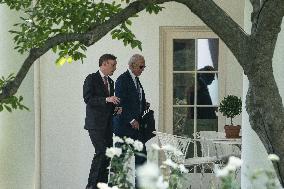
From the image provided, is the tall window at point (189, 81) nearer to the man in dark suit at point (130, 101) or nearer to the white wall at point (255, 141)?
the man in dark suit at point (130, 101)

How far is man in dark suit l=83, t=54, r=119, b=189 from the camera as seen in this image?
829 cm

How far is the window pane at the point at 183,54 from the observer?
418 inches

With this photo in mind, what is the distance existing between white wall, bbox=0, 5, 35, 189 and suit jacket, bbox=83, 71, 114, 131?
67 cm

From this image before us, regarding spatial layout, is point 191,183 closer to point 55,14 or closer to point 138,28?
point 138,28

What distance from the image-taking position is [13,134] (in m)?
7.77

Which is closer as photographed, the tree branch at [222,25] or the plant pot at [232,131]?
the tree branch at [222,25]

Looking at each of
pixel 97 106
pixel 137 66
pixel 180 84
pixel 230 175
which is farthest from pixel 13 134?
pixel 230 175

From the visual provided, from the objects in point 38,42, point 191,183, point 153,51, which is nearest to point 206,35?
point 153,51

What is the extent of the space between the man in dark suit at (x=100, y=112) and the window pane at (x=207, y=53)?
2534mm

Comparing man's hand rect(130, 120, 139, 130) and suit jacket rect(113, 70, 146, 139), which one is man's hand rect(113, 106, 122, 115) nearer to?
suit jacket rect(113, 70, 146, 139)

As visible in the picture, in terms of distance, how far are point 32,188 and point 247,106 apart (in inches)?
160

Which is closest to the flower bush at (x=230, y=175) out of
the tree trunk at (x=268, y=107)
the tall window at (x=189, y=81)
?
the tree trunk at (x=268, y=107)

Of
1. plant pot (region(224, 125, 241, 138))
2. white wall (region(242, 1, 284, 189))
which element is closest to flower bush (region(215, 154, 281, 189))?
white wall (region(242, 1, 284, 189))

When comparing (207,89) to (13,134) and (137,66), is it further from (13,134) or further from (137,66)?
(13,134)
